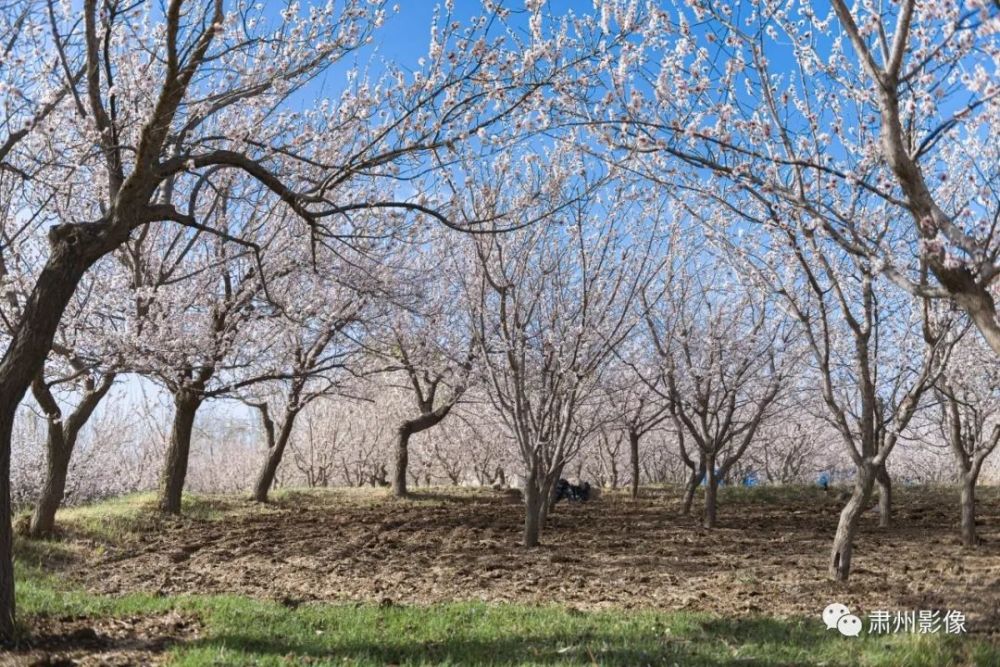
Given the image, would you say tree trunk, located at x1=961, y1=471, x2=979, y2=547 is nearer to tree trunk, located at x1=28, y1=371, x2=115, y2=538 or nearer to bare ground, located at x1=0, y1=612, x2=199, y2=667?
bare ground, located at x1=0, y1=612, x2=199, y2=667

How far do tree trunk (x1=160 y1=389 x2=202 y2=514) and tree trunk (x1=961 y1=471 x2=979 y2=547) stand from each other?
447 inches

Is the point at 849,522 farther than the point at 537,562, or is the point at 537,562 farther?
the point at 537,562

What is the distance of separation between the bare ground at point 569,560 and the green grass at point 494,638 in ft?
2.38

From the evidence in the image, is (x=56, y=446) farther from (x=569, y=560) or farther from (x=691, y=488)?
(x=691, y=488)

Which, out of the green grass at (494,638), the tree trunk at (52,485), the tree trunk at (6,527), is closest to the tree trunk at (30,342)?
the tree trunk at (6,527)

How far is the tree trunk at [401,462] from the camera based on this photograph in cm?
1669

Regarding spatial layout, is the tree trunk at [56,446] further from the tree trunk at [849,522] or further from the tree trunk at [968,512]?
the tree trunk at [968,512]

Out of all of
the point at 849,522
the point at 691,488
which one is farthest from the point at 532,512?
→ the point at 691,488

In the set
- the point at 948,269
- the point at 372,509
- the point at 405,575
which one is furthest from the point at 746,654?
the point at 372,509

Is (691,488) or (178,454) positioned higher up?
(178,454)

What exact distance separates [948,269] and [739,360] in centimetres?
909

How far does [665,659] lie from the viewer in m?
4.70

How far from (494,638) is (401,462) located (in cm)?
1175

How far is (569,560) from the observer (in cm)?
909
